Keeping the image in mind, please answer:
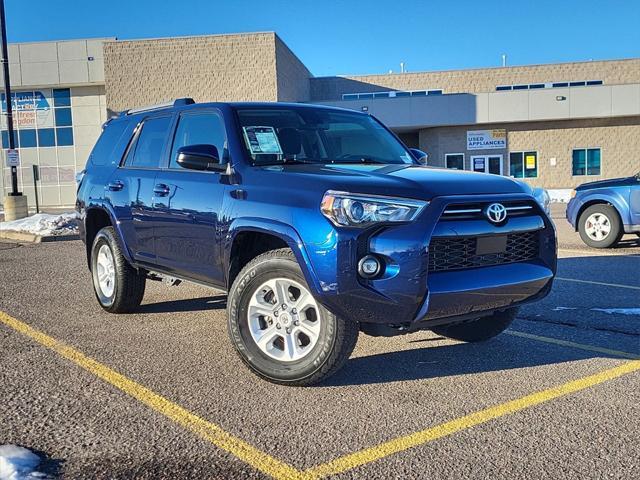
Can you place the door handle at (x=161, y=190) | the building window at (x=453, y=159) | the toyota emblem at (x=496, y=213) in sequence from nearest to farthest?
1. the toyota emblem at (x=496, y=213)
2. the door handle at (x=161, y=190)
3. the building window at (x=453, y=159)

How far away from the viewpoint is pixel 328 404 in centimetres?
371

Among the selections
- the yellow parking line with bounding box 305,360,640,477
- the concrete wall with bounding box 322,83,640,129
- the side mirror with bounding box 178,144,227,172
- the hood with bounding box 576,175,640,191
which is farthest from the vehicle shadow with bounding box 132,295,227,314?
the concrete wall with bounding box 322,83,640,129

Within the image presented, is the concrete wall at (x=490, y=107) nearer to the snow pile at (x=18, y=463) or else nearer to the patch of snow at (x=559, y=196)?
the patch of snow at (x=559, y=196)

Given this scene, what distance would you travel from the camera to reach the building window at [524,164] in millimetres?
35531

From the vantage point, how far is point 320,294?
3.64m

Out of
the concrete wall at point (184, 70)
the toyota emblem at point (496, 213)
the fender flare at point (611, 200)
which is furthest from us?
the concrete wall at point (184, 70)

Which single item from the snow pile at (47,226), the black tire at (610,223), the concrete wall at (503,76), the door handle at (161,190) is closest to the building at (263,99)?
the concrete wall at (503,76)

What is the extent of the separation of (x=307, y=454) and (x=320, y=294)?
0.94 metres

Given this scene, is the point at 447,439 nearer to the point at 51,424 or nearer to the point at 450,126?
the point at 51,424

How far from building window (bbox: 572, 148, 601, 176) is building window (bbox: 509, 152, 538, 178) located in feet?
6.90

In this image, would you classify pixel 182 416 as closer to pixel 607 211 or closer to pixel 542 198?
pixel 542 198

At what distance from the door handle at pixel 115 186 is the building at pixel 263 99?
28204 millimetres

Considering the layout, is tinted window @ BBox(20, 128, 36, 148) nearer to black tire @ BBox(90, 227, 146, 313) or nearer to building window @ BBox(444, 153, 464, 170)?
building window @ BBox(444, 153, 464, 170)

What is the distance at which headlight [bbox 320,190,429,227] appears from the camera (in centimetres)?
359
